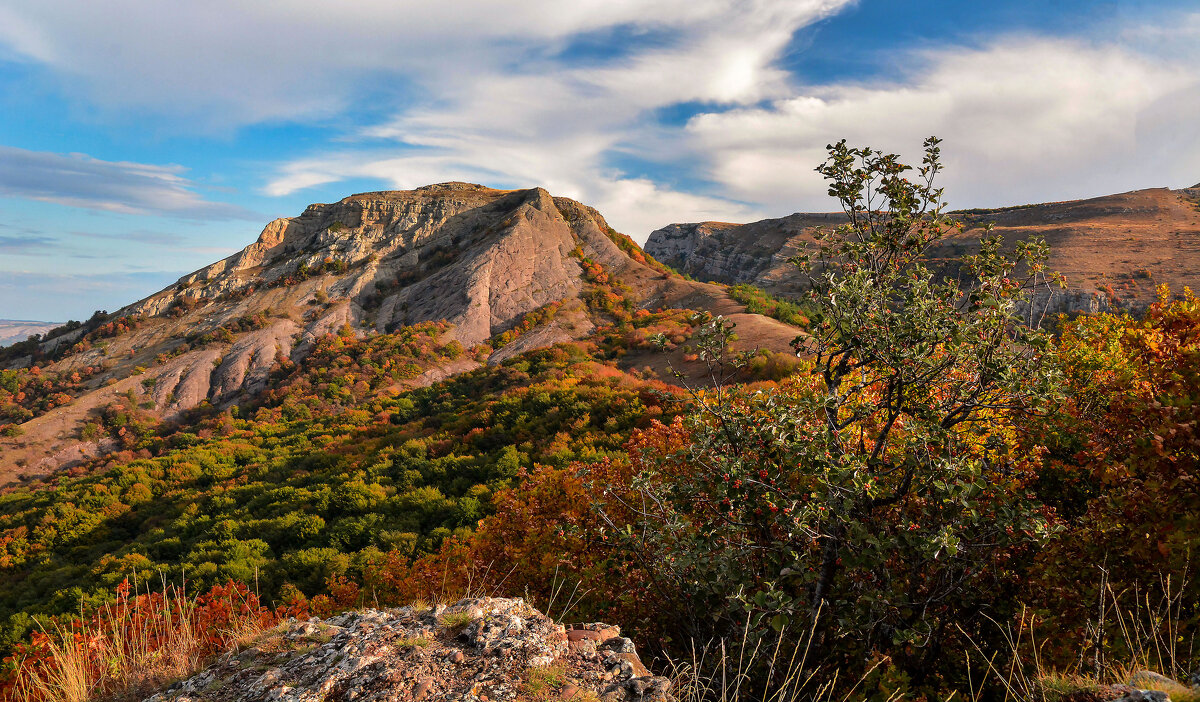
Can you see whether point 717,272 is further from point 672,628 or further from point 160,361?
point 672,628

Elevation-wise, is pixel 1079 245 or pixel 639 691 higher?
pixel 1079 245

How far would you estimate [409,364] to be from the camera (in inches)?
1630

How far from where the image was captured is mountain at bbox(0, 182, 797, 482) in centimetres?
3941

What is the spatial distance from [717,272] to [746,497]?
4678 inches

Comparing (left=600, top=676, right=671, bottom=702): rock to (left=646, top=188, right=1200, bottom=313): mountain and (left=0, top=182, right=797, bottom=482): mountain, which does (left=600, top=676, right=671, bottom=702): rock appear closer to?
(left=646, top=188, right=1200, bottom=313): mountain

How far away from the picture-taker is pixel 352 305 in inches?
2015

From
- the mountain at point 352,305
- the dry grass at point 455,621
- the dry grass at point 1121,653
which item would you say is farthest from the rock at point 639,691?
the mountain at point 352,305

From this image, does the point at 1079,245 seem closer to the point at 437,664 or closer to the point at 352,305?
the point at 352,305

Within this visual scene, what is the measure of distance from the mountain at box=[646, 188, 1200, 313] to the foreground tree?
861 inches

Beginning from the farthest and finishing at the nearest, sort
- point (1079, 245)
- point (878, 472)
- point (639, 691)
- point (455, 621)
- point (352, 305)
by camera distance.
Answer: point (1079, 245)
point (352, 305)
point (878, 472)
point (455, 621)
point (639, 691)

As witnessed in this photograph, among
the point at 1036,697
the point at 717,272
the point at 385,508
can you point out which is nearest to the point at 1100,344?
the point at 1036,697

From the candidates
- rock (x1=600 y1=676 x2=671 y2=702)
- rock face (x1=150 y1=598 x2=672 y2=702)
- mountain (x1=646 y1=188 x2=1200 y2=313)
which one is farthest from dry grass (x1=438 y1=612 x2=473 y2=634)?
mountain (x1=646 y1=188 x2=1200 y2=313)

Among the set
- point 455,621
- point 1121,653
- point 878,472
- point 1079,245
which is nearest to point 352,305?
point 455,621

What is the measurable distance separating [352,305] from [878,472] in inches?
2106
